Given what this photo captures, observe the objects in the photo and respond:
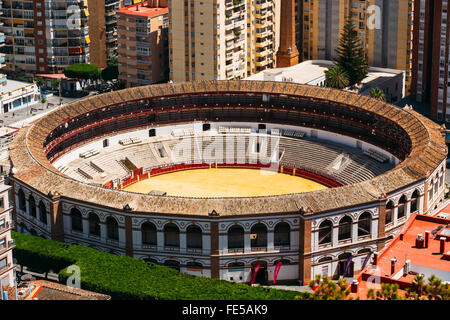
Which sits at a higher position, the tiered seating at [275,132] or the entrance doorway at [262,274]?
the tiered seating at [275,132]

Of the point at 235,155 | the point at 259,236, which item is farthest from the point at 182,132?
the point at 259,236

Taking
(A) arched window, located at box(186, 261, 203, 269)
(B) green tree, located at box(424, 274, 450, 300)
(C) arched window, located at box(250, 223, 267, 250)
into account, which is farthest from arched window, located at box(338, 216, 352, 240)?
(B) green tree, located at box(424, 274, 450, 300)

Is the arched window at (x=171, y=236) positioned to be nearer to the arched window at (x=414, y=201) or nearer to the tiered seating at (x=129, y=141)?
the arched window at (x=414, y=201)

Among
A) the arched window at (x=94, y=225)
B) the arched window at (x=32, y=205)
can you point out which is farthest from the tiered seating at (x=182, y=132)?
the arched window at (x=94, y=225)

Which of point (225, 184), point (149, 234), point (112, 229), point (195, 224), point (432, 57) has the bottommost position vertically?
point (225, 184)

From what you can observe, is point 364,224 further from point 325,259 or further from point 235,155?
point 235,155

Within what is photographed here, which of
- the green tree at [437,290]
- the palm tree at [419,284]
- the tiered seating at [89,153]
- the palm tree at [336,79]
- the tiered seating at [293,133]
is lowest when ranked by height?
the tiered seating at [89,153]

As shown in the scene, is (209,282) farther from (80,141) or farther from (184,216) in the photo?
(80,141)
